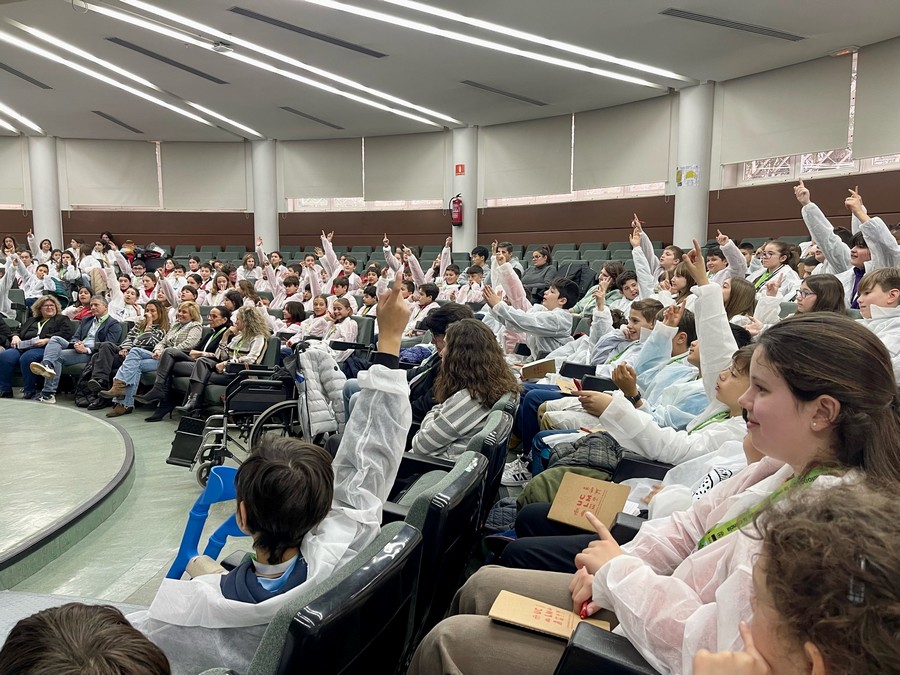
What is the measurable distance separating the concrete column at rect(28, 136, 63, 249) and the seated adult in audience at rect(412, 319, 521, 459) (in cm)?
1481

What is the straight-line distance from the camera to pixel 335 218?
14211 millimetres

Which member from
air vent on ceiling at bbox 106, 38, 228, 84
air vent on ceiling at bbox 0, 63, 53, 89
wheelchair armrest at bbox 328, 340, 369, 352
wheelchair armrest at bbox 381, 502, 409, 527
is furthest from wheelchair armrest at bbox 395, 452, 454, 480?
air vent on ceiling at bbox 0, 63, 53, 89

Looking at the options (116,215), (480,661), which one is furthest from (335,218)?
(480,661)

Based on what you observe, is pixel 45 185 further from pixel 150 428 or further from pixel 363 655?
pixel 363 655

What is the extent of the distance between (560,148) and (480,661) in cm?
1145

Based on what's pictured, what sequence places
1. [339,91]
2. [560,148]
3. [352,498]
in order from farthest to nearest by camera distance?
1. [560,148]
2. [339,91]
3. [352,498]

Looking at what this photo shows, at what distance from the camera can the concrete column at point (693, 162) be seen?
9.32 m

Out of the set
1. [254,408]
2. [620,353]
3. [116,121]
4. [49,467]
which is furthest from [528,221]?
[49,467]

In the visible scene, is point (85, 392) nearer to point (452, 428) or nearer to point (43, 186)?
point (452, 428)

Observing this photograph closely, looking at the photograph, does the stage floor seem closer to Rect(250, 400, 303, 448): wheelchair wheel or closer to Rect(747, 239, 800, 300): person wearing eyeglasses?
Rect(250, 400, 303, 448): wheelchair wheel

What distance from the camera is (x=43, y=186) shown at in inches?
548

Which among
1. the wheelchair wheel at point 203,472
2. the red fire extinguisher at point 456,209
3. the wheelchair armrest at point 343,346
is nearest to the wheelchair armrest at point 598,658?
the wheelchair wheel at point 203,472

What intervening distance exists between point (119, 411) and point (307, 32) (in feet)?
17.6

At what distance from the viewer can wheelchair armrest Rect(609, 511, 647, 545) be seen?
1.67 metres
